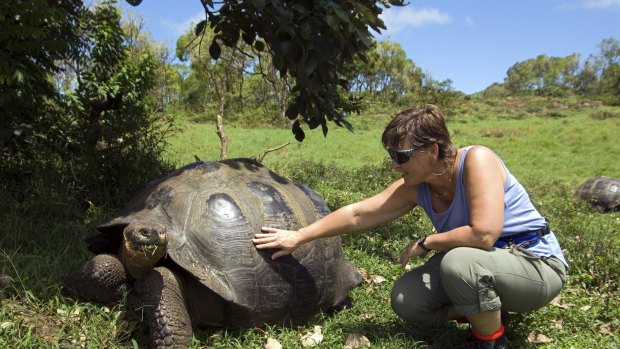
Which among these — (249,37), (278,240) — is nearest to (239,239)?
(278,240)

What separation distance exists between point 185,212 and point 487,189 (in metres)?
1.54

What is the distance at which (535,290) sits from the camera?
94.4 inches

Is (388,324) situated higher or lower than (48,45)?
lower

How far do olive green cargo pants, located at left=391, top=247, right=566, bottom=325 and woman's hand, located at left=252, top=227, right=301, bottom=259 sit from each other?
67cm

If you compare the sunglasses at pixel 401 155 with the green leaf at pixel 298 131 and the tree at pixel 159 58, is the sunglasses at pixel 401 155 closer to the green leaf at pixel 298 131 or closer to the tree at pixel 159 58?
the green leaf at pixel 298 131

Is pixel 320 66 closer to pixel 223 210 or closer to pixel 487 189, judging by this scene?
pixel 223 210

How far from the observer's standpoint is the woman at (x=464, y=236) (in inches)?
90.0

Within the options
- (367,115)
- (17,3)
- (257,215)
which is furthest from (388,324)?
(367,115)

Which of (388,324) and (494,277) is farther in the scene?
(388,324)

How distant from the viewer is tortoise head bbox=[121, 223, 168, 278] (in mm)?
2205

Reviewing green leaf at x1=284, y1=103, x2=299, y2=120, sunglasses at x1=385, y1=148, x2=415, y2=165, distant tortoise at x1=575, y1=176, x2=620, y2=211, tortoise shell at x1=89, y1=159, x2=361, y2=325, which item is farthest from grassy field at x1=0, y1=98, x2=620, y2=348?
green leaf at x1=284, y1=103, x2=299, y2=120

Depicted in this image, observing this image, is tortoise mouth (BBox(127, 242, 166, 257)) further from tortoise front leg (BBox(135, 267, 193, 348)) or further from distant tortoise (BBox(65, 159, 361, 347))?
tortoise front leg (BBox(135, 267, 193, 348))

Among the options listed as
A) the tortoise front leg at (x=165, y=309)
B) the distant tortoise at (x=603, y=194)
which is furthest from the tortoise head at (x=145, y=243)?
the distant tortoise at (x=603, y=194)

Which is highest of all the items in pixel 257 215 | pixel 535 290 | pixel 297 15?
pixel 297 15
